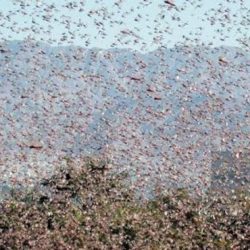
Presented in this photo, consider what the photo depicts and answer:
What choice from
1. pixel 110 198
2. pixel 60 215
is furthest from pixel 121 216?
pixel 110 198

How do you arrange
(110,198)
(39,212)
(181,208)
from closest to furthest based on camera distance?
1. (39,212)
2. (181,208)
3. (110,198)

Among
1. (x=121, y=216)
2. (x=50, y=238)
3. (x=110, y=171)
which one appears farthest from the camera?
(x=110, y=171)

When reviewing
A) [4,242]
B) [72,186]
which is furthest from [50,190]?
[4,242]

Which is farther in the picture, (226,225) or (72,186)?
(72,186)

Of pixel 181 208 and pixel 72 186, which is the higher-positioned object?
pixel 181 208

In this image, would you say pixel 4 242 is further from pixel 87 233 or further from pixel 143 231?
pixel 143 231

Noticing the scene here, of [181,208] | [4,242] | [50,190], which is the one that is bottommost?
[50,190]

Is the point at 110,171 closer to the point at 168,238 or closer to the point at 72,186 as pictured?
the point at 72,186
